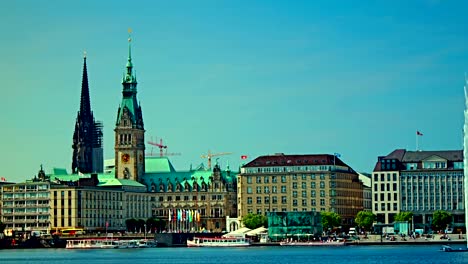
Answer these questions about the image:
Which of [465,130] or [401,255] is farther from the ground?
[465,130]

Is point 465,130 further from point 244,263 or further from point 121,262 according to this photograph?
point 121,262

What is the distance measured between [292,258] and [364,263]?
63.5 ft

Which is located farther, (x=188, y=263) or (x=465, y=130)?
(x=188, y=263)

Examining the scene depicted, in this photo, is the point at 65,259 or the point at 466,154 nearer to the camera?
the point at 466,154

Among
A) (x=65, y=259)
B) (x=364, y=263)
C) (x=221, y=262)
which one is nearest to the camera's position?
(x=364, y=263)

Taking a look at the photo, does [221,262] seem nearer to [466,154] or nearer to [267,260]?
[267,260]

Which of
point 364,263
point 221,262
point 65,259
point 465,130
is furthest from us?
point 65,259

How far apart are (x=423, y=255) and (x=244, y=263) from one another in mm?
25127

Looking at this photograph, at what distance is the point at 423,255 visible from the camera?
188750mm

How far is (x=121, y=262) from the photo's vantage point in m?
187

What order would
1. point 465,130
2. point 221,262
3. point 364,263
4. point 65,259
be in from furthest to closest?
point 65,259
point 221,262
point 364,263
point 465,130

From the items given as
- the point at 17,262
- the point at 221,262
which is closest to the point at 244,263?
the point at 221,262

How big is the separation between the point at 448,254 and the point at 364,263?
66.8ft

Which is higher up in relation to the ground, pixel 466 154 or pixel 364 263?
pixel 466 154
